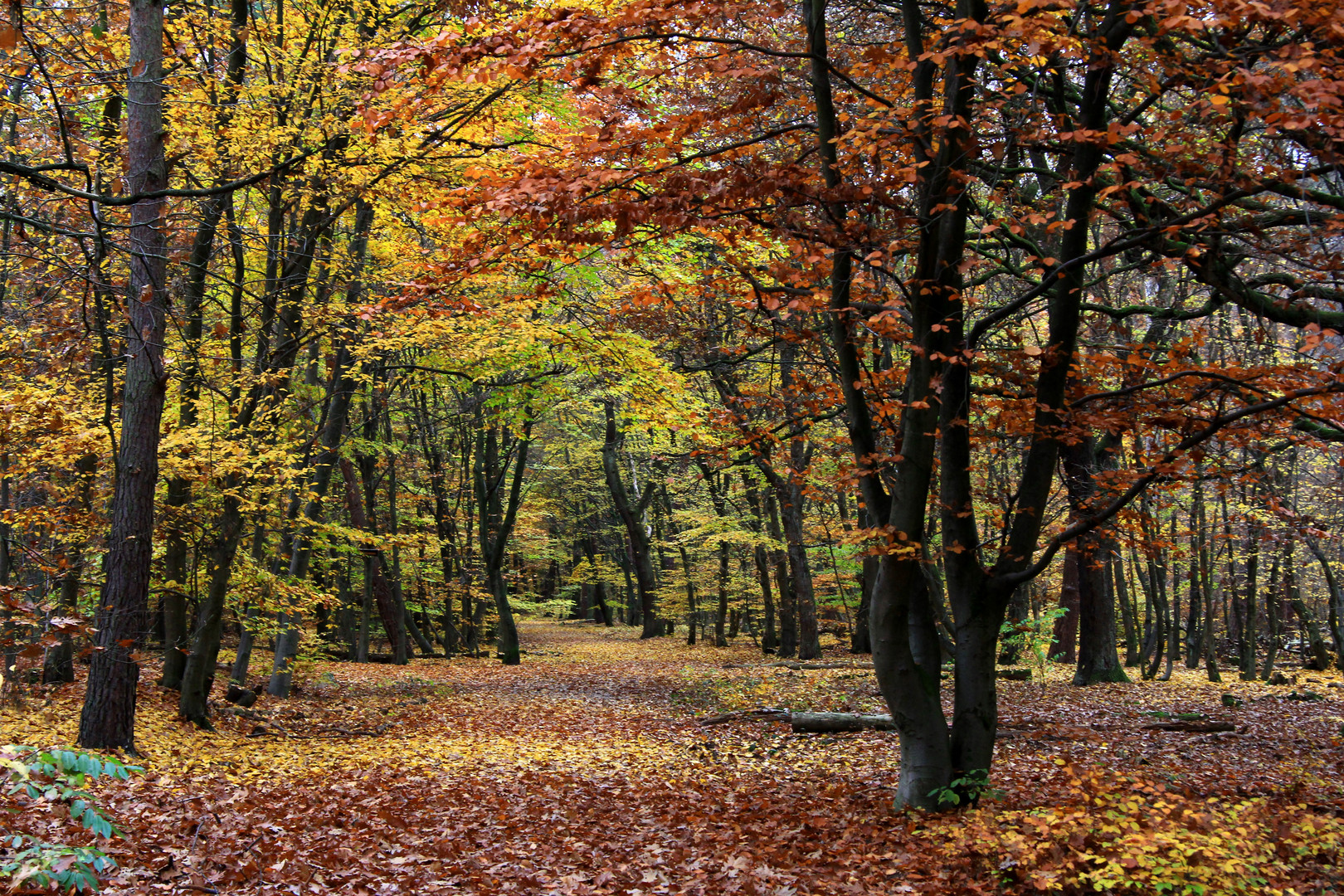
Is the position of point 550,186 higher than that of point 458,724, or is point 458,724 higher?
point 550,186

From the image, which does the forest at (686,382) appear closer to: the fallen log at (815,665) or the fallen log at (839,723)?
the fallen log at (839,723)

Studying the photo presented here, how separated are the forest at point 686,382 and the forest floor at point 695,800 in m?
0.07

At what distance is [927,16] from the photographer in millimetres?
7820

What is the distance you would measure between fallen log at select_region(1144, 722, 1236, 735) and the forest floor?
0.09 m

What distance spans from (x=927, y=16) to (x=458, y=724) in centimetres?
1096

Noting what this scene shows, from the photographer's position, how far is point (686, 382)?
37.1ft

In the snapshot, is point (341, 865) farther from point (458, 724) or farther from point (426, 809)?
point (458, 724)

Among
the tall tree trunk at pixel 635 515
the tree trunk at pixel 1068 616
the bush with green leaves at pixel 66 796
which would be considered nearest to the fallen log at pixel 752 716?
the tree trunk at pixel 1068 616

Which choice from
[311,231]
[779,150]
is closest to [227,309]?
[311,231]

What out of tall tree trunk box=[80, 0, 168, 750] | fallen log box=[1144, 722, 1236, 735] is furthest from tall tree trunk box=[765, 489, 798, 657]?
tall tree trunk box=[80, 0, 168, 750]

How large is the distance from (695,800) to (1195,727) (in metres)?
6.80

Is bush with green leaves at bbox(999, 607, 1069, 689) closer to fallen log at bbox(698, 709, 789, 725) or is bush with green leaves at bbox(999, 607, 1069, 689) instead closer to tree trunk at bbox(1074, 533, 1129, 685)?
tree trunk at bbox(1074, 533, 1129, 685)

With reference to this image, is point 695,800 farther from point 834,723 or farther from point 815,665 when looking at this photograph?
point 815,665

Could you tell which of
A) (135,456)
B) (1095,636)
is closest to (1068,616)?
(1095,636)
